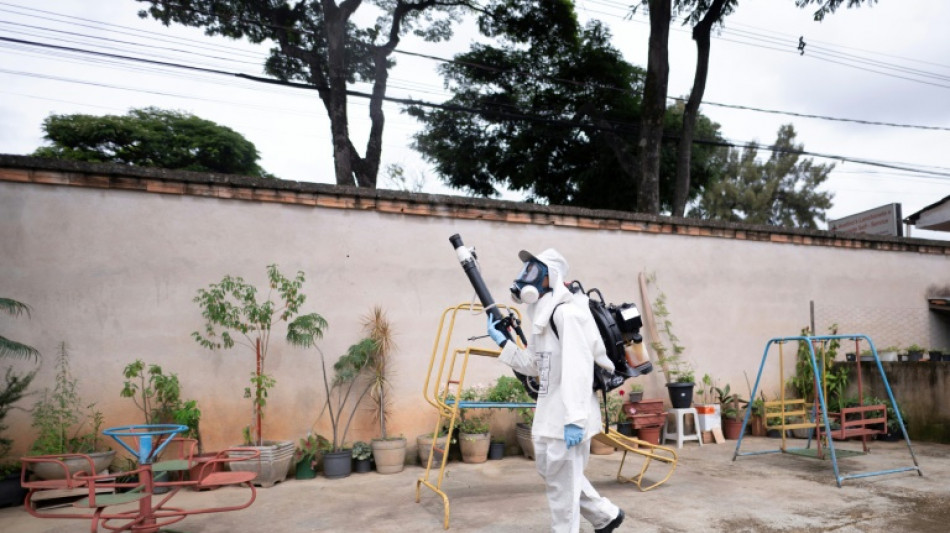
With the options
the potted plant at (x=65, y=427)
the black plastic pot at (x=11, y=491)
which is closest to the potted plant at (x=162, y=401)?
the potted plant at (x=65, y=427)

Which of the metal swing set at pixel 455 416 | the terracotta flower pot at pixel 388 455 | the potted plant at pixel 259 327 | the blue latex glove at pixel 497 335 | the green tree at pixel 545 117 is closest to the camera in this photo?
the blue latex glove at pixel 497 335

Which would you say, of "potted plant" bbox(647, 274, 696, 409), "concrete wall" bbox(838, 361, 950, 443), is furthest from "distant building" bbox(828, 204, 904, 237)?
"potted plant" bbox(647, 274, 696, 409)

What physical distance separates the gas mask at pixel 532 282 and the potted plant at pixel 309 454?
111 inches

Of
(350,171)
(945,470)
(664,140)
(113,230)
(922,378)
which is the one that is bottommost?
(945,470)

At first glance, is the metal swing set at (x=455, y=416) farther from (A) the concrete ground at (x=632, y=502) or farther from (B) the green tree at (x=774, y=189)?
(B) the green tree at (x=774, y=189)

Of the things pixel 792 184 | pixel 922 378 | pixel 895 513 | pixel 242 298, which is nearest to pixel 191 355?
pixel 242 298

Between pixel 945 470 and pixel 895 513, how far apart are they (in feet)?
6.03

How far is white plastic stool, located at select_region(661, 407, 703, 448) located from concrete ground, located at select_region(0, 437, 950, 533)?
80 cm

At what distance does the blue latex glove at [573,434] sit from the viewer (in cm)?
323

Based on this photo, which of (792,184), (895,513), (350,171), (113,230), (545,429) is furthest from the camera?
(792,184)

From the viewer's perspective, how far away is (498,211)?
6.64m

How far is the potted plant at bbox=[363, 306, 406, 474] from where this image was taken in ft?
18.2

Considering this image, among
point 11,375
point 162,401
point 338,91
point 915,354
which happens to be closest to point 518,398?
point 162,401

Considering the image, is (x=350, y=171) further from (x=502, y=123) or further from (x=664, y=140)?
(x=664, y=140)
